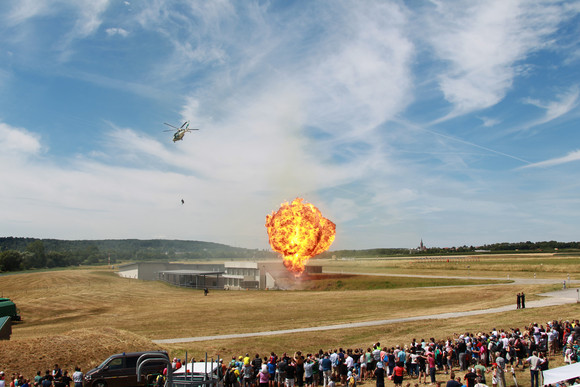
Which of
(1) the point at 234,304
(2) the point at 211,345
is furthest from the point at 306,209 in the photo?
(2) the point at 211,345

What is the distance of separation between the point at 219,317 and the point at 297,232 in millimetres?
43634

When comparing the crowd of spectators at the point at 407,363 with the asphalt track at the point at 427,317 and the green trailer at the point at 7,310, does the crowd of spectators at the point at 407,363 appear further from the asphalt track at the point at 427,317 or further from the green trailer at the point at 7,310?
the green trailer at the point at 7,310

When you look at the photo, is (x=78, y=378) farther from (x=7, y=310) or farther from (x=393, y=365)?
(x=7, y=310)

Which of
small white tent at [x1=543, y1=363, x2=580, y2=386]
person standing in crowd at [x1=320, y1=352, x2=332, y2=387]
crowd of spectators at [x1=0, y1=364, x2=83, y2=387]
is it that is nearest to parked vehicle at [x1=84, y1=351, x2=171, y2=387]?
crowd of spectators at [x1=0, y1=364, x2=83, y2=387]

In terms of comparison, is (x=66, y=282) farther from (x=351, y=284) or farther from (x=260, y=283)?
(x=351, y=284)

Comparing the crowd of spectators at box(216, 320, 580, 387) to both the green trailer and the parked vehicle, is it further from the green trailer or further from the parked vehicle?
the green trailer

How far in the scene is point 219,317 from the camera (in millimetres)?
45000

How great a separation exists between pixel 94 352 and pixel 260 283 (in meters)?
65.9

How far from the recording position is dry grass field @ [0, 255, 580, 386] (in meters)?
25.2

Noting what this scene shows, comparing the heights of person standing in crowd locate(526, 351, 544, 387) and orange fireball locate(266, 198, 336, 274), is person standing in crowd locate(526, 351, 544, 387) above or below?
below

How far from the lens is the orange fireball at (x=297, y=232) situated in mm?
87188

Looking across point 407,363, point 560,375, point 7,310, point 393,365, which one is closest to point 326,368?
point 393,365

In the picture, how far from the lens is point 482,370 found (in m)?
15.6

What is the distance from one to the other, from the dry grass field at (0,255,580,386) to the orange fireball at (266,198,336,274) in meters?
11.2
